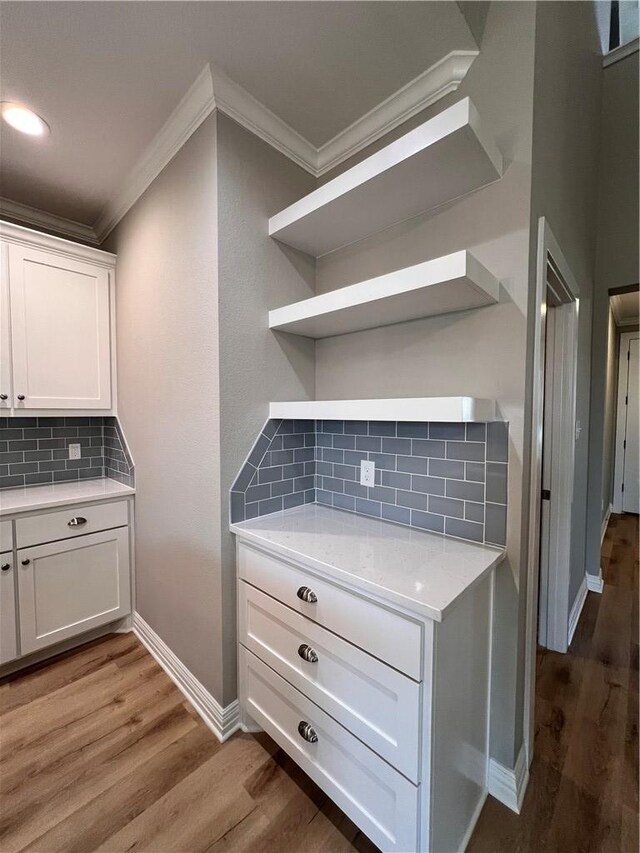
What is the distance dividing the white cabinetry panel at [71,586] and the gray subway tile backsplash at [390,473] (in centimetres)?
111

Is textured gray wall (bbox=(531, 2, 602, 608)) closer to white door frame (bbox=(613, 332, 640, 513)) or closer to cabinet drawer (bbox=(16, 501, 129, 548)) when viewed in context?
cabinet drawer (bbox=(16, 501, 129, 548))

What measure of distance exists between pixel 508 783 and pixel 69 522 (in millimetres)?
2232

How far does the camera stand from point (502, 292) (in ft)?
3.99

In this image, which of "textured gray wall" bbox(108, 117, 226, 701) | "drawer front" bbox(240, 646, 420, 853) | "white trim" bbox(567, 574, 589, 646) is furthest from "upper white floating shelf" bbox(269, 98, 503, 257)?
"white trim" bbox(567, 574, 589, 646)

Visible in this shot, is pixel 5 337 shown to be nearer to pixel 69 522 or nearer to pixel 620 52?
pixel 69 522

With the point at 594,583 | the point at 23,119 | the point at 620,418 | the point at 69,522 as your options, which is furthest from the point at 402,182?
the point at 620,418

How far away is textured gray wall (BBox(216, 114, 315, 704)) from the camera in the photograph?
145cm

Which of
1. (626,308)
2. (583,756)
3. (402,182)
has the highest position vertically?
(626,308)

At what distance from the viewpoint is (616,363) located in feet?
15.1

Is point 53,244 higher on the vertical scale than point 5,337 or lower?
higher

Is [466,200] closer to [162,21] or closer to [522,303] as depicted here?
[522,303]

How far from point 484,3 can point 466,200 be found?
1.99 ft

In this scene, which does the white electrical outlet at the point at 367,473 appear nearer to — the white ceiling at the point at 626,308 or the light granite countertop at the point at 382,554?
the light granite countertop at the point at 382,554

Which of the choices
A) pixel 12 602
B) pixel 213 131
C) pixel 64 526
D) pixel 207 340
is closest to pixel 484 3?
pixel 213 131
